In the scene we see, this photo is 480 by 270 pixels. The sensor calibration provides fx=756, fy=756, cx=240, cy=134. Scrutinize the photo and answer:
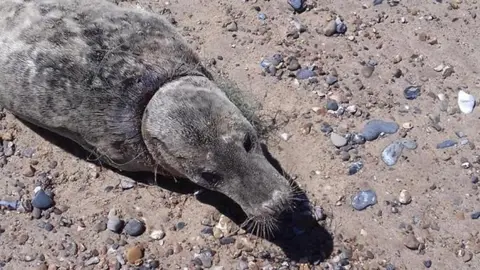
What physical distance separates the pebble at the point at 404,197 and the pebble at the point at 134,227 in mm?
1933

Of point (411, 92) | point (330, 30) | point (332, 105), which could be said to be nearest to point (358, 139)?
point (332, 105)

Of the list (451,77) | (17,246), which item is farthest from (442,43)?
(17,246)

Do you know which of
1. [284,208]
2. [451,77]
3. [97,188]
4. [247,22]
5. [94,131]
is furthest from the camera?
[247,22]

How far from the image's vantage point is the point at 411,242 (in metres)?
5.45

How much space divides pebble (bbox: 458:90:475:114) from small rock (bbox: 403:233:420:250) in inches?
48.9

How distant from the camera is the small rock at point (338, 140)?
5918 mm

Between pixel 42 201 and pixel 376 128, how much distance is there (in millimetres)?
2656

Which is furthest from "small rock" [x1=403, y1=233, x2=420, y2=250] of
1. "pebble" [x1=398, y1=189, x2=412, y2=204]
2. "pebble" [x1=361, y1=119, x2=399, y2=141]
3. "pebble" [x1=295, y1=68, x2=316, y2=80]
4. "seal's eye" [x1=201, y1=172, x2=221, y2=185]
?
"pebble" [x1=295, y1=68, x2=316, y2=80]

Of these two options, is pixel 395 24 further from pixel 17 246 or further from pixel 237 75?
pixel 17 246

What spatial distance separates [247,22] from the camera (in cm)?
669

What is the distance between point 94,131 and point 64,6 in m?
0.99

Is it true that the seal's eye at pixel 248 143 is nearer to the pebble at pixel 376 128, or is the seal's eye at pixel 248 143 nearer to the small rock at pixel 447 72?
the pebble at pixel 376 128

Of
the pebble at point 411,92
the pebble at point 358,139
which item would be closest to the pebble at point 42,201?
the pebble at point 358,139

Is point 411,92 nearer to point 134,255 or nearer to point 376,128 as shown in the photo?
point 376,128
